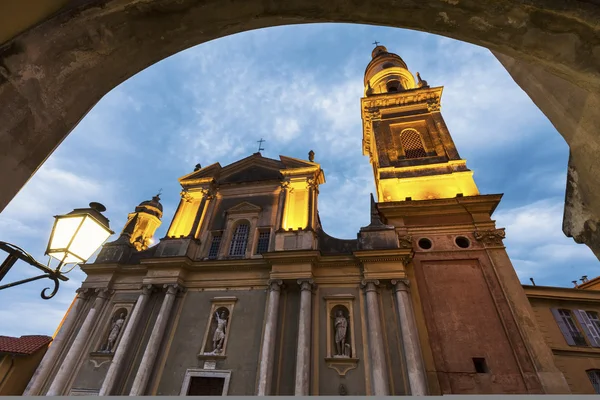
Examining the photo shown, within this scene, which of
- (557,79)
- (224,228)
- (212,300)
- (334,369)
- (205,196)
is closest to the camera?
(557,79)

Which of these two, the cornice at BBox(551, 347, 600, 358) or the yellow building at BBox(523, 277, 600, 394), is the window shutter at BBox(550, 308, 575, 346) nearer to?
the yellow building at BBox(523, 277, 600, 394)

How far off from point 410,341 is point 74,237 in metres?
10.5

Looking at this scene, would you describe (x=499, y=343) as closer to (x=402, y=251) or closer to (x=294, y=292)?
(x=402, y=251)

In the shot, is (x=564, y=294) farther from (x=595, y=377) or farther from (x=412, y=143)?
(x=412, y=143)

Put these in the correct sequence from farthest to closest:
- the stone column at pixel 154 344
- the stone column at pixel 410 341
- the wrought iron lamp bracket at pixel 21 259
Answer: the stone column at pixel 154 344
the stone column at pixel 410 341
the wrought iron lamp bracket at pixel 21 259

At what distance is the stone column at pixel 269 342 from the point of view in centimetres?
1027

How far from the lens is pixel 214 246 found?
1588 centimetres

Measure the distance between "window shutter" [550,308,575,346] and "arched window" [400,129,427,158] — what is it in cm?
1012

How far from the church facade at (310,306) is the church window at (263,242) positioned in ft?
0.20

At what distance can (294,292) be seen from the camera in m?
12.8

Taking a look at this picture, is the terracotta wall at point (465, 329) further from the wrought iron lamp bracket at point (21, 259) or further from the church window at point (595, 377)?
the wrought iron lamp bracket at point (21, 259)

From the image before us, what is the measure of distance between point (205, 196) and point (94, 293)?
7.11 metres

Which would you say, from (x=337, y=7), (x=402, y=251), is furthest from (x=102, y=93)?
(x=402, y=251)

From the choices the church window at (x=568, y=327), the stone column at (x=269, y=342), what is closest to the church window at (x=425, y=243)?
the stone column at (x=269, y=342)
